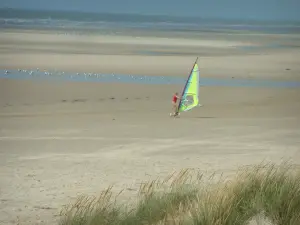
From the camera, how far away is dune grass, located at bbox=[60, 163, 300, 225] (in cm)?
179

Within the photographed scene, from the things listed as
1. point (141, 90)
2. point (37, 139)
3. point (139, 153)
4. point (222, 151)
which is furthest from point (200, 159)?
point (141, 90)

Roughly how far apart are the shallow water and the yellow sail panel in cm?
4

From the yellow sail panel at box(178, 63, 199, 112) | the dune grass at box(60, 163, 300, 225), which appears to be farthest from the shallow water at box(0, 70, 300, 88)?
the dune grass at box(60, 163, 300, 225)

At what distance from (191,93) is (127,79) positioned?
186 centimetres

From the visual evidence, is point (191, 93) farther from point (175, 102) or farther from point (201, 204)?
point (201, 204)

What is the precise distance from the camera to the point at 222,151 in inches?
83.4

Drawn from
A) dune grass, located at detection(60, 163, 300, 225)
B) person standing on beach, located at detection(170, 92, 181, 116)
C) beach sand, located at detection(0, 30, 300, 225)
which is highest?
person standing on beach, located at detection(170, 92, 181, 116)

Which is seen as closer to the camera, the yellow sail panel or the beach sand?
the beach sand

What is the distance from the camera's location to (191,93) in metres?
2.06

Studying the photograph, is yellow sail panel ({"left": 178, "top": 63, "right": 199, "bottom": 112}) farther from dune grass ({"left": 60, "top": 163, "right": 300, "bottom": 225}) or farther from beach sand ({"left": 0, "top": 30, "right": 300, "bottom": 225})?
dune grass ({"left": 60, "top": 163, "right": 300, "bottom": 225})

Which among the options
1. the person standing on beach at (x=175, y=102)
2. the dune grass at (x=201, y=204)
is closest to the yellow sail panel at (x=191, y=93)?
the person standing on beach at (x=175, y=102)

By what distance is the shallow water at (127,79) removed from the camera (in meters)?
2.43

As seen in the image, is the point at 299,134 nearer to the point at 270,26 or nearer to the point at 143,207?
the point at 270,26

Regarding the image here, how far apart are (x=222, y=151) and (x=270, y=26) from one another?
501 millimetres
